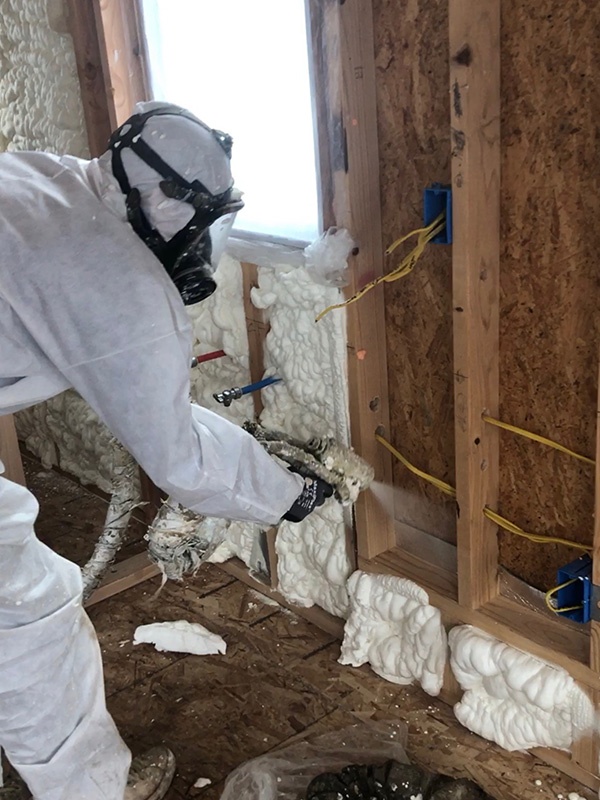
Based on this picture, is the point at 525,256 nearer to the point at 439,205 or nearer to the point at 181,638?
the point at 439,205

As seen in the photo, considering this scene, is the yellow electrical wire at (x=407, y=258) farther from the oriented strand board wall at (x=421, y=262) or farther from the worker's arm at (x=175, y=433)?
the worker's arm at (x=175, y=433)

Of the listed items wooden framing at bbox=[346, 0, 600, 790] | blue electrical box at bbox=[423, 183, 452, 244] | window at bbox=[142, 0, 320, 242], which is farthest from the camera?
window at bbox=[142, 0, 320, 242]

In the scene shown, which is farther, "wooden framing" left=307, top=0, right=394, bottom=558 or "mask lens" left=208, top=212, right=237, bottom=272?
"wooden framing" left=307, top=0, right=394, bottom=558

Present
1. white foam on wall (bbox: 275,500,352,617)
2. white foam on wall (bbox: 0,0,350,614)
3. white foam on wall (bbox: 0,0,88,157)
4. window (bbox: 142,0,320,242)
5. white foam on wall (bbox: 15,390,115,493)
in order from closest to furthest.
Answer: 1. window (bbox: 142,0,320,242)
2. white foam on wall (bbox: 0,0,350,614)
3. white foam on wall (bbox: 275,500,352,617)
4. white foam on wall (bbox: 0,0,88,157)
5. white foam on wall (bbox: 15,390,115,493)

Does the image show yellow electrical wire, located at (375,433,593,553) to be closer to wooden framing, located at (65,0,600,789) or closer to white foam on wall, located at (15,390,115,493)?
wooden framing, located at (65,0,600,789)

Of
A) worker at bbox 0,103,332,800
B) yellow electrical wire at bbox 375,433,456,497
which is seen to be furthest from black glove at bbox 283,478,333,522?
yellow electrical wire at bbox 375,433,456,497

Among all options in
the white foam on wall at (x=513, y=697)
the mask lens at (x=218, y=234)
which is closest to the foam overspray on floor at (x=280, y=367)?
the white foam on wall at (x=513, y=697)

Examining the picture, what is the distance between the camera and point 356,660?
2244 mm

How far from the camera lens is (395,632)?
2199 millimetres

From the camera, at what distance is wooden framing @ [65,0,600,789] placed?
166 centimetres

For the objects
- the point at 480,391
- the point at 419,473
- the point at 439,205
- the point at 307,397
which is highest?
the point at 439,205

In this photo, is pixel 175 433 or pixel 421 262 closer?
pixel 175 433

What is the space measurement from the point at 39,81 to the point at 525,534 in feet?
6.79

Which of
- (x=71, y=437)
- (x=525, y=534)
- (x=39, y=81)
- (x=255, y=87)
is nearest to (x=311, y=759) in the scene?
(x=525, y=534)
